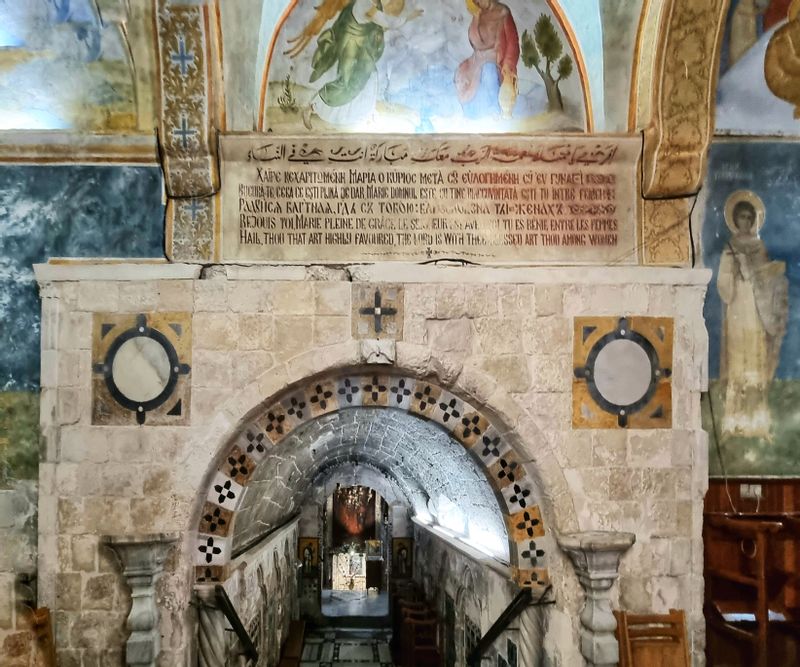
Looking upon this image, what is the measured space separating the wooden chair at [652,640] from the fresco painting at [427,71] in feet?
10.9

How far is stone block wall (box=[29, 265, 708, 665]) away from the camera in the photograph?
15.4 feet

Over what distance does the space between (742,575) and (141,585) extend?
379 centimetres

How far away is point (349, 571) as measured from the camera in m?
12.8

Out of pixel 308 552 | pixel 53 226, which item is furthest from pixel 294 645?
pixel 53 226

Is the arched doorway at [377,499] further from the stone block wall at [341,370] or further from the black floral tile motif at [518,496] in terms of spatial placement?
the stone block wall at [341,370]

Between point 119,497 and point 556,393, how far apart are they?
288 cm

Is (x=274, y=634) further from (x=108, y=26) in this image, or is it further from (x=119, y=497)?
(x=108, y=26)

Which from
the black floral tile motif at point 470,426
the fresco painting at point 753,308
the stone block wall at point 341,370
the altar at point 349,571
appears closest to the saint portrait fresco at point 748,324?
the fresco painting at point 753,308

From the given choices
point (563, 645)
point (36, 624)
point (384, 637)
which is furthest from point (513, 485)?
point (384, 637)

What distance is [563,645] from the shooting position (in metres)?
4.73

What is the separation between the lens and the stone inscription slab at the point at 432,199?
4938mm

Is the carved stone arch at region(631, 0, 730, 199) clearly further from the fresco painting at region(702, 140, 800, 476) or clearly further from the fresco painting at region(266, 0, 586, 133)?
the fresco painting at region(266, 0, 586, 133)

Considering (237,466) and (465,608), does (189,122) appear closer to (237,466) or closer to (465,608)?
(237,466)

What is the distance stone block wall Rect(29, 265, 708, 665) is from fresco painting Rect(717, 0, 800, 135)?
122 cm
